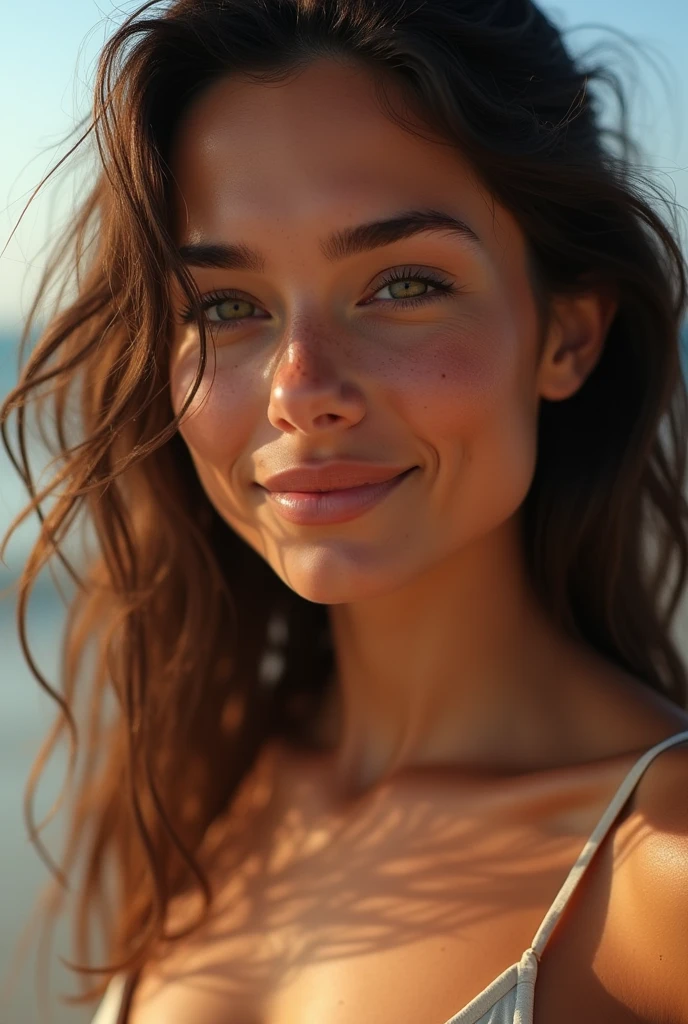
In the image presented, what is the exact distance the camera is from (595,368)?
220 centimetres

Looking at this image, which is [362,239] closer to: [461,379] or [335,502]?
[461,379]

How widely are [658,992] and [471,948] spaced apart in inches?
10.4

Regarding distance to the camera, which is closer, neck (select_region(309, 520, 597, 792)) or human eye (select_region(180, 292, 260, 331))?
human eye (select_region(180, 292, 260, 331))

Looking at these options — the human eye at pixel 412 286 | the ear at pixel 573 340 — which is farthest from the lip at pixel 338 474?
the ear at pixel 573 340

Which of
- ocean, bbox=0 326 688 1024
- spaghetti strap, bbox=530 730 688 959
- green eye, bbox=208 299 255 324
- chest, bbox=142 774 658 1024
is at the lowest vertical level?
ocean, bbox=0 326 688 1024

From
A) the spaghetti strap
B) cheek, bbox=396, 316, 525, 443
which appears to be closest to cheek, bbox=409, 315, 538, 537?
cheek, bbox=396, 316, 525, 443

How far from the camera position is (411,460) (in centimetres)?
183

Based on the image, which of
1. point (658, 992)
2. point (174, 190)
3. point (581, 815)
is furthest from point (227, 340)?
point (658, 992)

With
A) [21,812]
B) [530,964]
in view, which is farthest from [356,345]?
[21,812]

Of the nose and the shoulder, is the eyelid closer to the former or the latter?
the nose

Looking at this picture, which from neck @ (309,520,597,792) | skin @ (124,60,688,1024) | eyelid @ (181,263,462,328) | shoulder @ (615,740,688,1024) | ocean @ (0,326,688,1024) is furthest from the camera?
ocean @ (0,326,688,1024)

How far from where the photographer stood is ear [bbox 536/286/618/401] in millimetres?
2035

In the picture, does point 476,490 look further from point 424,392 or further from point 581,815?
point 581,815

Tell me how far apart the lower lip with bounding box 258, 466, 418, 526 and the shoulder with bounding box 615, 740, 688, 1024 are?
0.57 m
